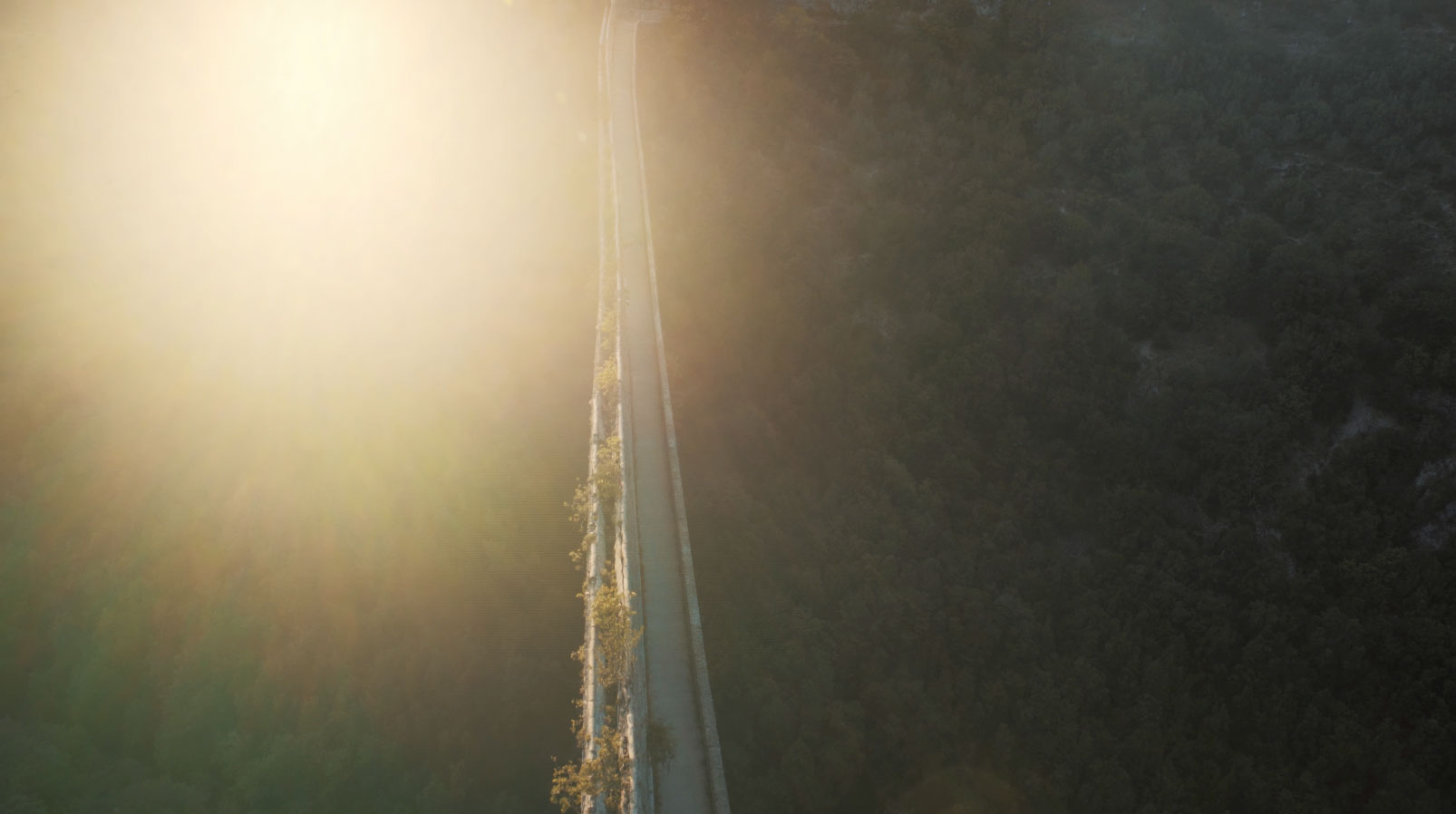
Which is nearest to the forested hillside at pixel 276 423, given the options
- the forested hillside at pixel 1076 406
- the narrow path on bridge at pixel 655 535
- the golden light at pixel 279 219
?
the golden light at pixel 279 219

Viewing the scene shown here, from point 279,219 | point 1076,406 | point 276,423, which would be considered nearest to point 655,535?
point 1076,406

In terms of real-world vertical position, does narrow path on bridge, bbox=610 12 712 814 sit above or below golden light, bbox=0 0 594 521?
below

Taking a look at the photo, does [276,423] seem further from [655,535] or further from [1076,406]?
[1076,406]

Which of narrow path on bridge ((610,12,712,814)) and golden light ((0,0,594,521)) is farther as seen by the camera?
golden light ((0,0,594,521))

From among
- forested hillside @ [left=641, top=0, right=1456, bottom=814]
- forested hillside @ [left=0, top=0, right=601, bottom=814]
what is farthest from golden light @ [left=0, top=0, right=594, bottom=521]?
forested hillside @ [left=641, top=0, right=1456, bottom=814]

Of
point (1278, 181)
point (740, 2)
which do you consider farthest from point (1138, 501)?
point (740, 2)

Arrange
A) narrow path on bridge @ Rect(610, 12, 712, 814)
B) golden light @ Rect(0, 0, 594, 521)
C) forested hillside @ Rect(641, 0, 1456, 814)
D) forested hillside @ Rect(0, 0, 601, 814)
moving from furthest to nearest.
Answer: golden light @ Rect(0, 0, 594, 521), forested hillside @ Rect(0, 0, 601, 814), forested hillside @ Rect(641, 0, 1456, 814), narrow path on bridge @ Rect(610, 12, 712, 814)

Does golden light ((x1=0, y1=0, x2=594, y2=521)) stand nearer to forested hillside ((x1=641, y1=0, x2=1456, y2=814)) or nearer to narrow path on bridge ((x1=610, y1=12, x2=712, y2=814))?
narrow path on bridge ((x1=610, y1=12, x2=712, y2=814))
